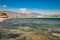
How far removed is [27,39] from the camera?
14031 mm

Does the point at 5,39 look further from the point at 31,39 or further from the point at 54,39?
the point at 54,39

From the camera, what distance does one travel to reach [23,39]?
14.0m

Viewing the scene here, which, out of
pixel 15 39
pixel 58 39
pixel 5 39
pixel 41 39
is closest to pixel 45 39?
pixel 41 39

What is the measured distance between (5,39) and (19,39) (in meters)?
1.51

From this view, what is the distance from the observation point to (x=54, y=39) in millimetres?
14375

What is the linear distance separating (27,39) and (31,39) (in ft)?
1.60

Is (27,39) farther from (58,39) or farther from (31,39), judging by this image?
(58,39)

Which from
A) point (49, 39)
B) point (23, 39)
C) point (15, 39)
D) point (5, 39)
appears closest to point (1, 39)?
point (5, 39)

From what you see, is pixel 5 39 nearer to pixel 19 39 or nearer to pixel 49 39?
pixel 19 39

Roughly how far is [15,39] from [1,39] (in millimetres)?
1476

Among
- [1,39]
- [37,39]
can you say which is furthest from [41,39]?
[1,39]

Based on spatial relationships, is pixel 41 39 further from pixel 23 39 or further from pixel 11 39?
pixel 11 39

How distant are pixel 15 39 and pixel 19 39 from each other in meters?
0.45

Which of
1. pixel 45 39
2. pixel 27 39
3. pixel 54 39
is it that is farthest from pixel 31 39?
pixel 54 39
